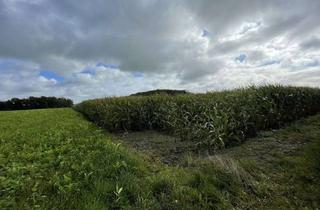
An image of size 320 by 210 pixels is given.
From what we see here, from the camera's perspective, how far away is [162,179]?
321 cm

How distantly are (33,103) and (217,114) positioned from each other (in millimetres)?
23085

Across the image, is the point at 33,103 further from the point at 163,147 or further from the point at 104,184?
the point at 104,184

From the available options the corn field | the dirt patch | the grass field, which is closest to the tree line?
the corn field

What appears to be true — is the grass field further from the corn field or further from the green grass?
the corn field

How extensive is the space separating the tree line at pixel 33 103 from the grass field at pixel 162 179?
21896 mm

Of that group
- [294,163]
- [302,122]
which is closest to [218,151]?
[294,163]

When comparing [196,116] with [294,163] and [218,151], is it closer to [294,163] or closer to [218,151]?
[218,151]

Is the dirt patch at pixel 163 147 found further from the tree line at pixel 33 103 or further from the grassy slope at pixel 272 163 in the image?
the tree line at pixel 33 103

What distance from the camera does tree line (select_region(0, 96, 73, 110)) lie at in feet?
78.9

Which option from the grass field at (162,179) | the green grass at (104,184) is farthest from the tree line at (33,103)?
the green grass at (104,184)

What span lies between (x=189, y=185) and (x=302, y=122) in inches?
150

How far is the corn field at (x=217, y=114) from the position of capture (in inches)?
197

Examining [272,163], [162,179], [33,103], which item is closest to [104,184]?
[162,179]

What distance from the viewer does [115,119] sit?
311 inches
